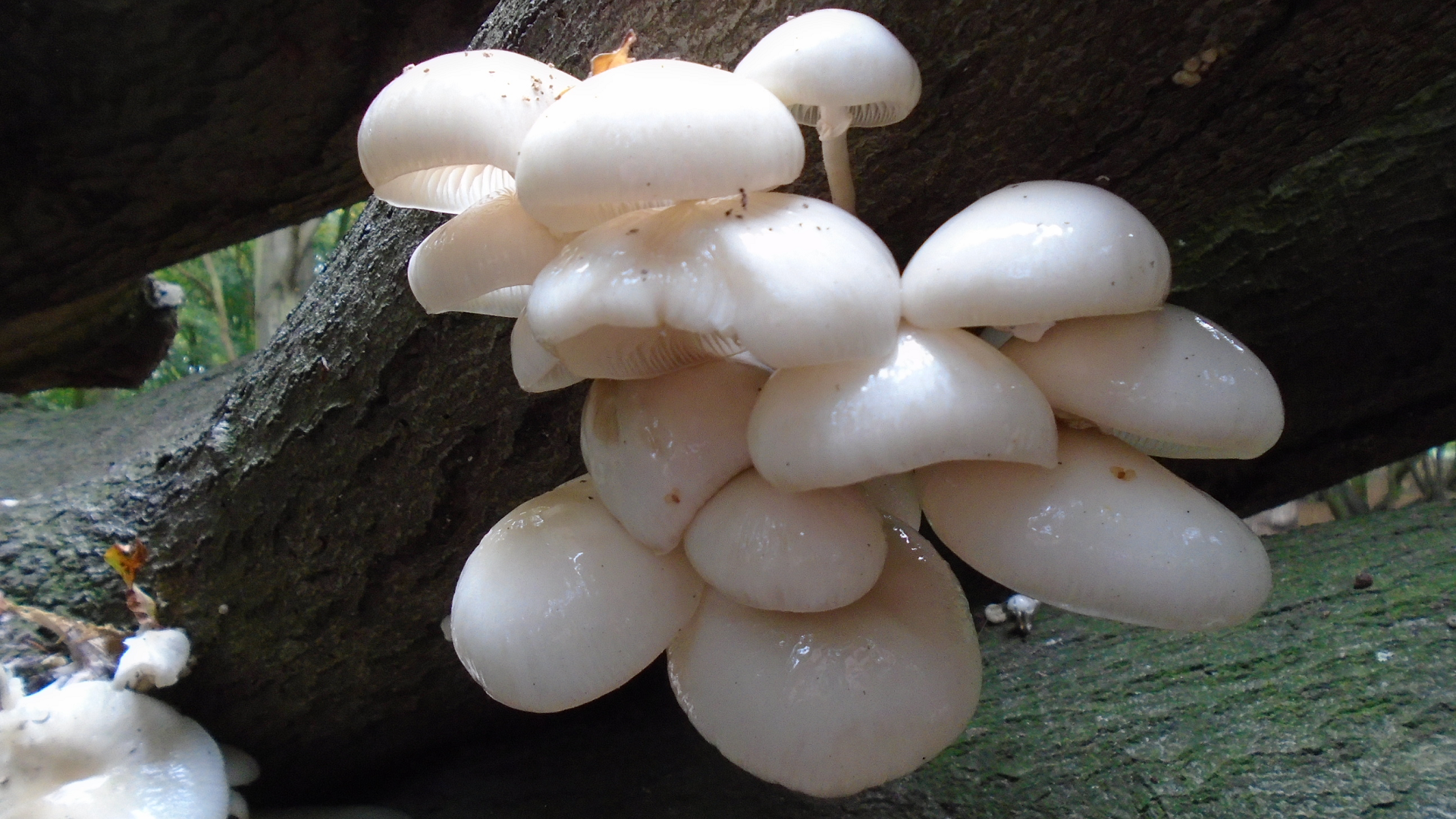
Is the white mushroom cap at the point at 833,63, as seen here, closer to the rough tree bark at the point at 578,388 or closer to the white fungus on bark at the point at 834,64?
the white fungus on bark at the point at 834,64

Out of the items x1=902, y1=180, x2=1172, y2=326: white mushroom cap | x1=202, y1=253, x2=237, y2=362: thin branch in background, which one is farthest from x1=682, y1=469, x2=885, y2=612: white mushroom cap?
x1=202, y1=253, x2=237, y2=362: thin branch in background

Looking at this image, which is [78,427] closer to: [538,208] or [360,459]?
[360,459]

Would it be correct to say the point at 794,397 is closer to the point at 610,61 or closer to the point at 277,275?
the point at 610,61

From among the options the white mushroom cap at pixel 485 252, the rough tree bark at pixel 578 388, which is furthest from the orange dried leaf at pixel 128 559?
the white mushroom cap at pixel 485 252

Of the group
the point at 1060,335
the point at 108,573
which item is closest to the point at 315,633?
the point at 108,573

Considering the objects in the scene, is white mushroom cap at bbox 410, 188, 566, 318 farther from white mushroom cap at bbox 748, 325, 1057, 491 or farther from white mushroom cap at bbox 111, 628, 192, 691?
white mushroom cap at bbox 111, 628, 192, 691

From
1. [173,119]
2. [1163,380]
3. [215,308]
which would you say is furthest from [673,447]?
[215,308]

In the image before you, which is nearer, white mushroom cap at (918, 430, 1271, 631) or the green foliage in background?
white mushroom cap at (918, 430, 1271, 631)
